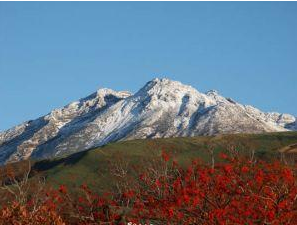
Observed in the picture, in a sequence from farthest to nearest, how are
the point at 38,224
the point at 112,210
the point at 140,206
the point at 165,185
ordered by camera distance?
the point at 112,210 → the point at 140,206 → the point at 165,185 → the point at 38,224

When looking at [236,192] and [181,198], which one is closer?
[236,192]

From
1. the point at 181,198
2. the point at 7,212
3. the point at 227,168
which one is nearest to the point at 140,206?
the point at 181,198

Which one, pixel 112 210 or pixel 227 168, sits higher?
pixel 227 168

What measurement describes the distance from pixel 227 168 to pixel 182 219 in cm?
685

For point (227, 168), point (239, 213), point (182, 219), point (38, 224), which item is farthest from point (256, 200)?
point (38, 224)

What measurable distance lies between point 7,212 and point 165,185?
14993 millimetres

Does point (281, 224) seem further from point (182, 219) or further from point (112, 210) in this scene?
point (112, 210)

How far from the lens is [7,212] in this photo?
46.4m

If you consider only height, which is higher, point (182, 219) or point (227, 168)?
point (227, 168)

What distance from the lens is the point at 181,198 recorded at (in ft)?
192

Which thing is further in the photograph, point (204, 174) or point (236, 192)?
point (204, 174)

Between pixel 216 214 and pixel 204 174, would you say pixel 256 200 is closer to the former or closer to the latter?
pixel 204 174

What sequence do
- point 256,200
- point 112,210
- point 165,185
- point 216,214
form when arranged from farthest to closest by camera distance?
1. point 112,210
2. point 256,200
3. point 165,185
4. point 216,214

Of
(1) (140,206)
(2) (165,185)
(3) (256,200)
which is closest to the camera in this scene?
(2) (165,185)
